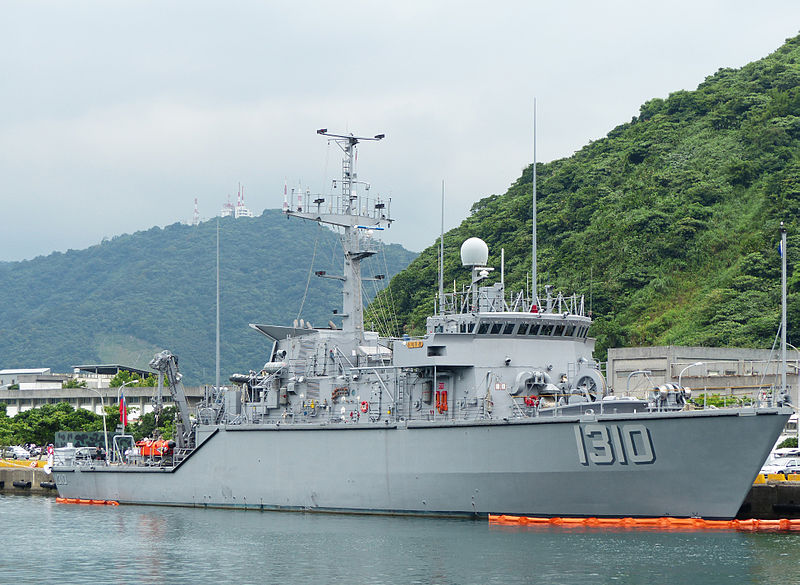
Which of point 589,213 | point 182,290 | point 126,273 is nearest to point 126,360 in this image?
point 182,290

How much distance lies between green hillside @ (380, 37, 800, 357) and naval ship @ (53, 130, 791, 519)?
27.3 meters

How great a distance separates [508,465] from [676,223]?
159ft

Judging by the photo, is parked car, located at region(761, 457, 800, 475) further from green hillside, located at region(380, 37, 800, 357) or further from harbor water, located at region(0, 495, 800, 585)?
green hillside, located at region(380, 37, 800, 357)

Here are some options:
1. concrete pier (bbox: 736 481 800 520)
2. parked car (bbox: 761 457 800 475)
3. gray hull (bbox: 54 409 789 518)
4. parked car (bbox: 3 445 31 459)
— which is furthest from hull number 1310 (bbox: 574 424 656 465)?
parked car (bbox: 3 445 31 459)

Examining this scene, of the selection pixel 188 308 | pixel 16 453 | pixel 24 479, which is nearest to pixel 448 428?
pixel 24 479

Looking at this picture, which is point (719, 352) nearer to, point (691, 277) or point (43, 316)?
point (691, 277)

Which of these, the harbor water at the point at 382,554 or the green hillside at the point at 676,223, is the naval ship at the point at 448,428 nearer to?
the harbor water at the point at 382,554

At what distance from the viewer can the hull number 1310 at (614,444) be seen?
2569 centimetres

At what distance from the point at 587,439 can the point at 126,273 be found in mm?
179329

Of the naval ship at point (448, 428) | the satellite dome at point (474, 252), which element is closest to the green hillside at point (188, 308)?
the naval ship at point (448, 428)

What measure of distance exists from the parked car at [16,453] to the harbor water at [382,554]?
2853 cm

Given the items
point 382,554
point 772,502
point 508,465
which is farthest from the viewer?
point 772,502

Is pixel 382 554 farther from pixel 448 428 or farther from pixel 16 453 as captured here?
pixel 16 453

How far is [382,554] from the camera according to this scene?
955 inches
